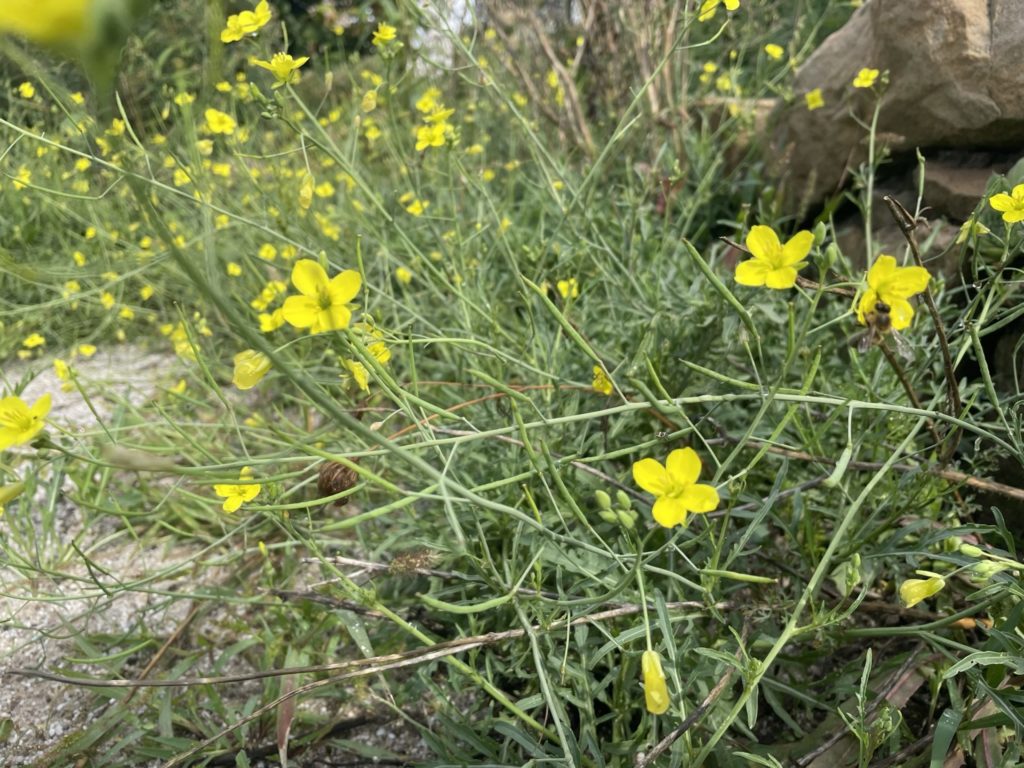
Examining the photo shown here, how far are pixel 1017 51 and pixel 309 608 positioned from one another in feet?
6.12

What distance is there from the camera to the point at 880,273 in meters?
0.79

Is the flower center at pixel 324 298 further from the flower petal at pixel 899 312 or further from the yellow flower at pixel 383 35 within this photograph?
the yellow flower at pixel 383 35

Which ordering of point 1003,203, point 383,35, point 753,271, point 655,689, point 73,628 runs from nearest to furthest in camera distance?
point 655,689
point 753,271
point 1003,203
point 73,628
point 383,35

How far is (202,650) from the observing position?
4.47 ft

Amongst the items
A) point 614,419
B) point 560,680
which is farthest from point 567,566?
point 614,419

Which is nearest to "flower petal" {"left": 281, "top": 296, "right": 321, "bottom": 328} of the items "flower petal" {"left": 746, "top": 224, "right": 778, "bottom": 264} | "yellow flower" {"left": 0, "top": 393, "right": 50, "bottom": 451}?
"yellow flower" {"left": 0, "top": 393, "right": 50, "bottom": 451}

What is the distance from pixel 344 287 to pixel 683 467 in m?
0.42

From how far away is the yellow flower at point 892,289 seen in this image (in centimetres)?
78

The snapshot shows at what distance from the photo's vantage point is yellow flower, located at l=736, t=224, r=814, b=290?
2.60 feet

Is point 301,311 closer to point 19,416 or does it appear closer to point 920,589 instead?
point 19,416

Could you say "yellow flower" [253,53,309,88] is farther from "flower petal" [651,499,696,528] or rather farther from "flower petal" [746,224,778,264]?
"flower petal" [651,499,696,528]

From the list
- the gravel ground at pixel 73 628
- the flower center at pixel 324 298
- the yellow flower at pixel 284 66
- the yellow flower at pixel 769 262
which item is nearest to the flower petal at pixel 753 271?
the yellow flower at pixel 769 262

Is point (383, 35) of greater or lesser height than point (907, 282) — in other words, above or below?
above

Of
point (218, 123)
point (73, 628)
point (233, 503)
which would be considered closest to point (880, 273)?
point (233, 503)
